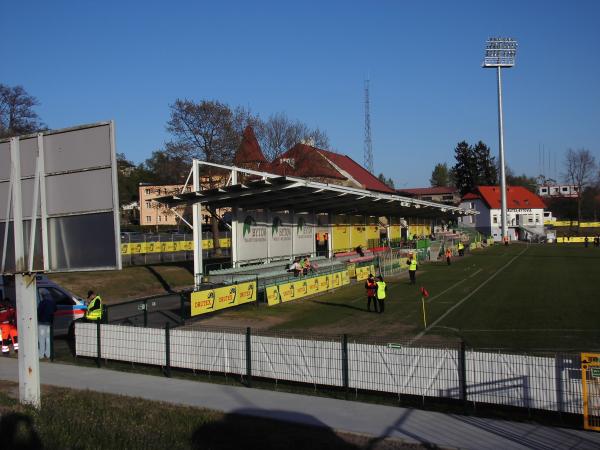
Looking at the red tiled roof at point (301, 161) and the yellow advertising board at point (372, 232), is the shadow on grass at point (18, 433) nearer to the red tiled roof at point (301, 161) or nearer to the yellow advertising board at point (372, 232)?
the yellow advertising board at point (372, 232)

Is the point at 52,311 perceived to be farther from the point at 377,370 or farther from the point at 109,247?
the point at 377,370

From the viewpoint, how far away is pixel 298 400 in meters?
10.9

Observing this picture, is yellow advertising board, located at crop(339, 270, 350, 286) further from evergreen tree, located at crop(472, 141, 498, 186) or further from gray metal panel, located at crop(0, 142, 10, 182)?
evergreen tree, located at crop(472, 141, 498, 186)

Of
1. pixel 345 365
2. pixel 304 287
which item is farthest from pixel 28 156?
pixel 304 287

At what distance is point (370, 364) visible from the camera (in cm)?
1105

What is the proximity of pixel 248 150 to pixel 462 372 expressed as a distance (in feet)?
150

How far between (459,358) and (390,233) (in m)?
55.1

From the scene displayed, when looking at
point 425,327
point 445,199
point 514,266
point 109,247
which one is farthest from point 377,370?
point 445,199

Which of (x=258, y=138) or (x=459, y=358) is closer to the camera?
(x=459, y=358)

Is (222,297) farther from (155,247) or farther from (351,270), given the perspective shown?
(155,247)

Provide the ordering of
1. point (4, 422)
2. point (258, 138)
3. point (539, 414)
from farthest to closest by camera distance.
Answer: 1. point (258, 138)
2. point (539, 414)
3. point (4, 422)

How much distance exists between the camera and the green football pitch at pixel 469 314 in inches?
678

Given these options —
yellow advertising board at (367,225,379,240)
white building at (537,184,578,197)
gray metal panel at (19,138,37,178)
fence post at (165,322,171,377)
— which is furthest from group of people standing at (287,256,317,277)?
white building at (537,184,578,197)

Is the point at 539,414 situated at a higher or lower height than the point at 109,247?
lower
